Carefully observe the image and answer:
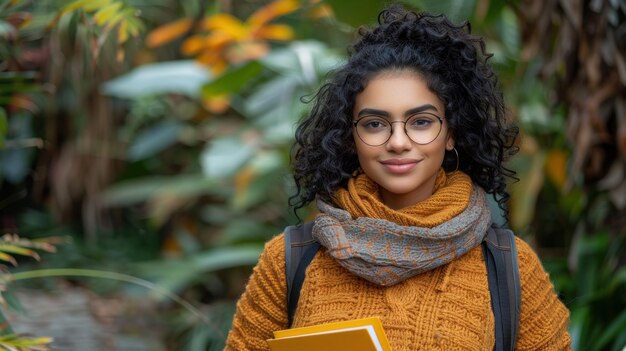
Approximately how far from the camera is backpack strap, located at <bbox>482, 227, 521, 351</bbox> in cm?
221

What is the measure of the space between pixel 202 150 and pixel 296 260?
16.0 ft

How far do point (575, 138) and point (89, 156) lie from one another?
3.58 m

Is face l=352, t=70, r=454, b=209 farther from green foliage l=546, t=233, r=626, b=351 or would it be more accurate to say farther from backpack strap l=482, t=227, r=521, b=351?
green foliage l=546, t=233, r=626, b=351

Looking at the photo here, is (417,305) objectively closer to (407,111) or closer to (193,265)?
(407,111)

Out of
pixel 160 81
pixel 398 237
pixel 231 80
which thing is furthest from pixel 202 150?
pixel 398 237

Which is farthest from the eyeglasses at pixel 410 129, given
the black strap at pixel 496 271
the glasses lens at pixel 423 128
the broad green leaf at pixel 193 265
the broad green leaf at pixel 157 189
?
the broad green leaf at pixel 157 189

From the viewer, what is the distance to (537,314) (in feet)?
7.37

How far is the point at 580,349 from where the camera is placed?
365 centimetres

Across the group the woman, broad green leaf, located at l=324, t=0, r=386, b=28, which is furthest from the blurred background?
the woman

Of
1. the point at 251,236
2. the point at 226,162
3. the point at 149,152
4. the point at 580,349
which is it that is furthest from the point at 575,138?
the point at 149,152

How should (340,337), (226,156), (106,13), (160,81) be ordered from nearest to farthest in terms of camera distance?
1. (340,337)
2. (106,13)
3. (226,156)
4. (160,81)

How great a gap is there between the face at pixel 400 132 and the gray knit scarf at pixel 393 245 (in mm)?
126

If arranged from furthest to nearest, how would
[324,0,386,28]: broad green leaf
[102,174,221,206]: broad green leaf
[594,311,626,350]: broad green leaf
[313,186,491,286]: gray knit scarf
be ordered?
1. [102,174,221,206]: broad green leaf
2. [324,0,386,28]: broad green leaf
3. [594,311,626,350]: broad green leaf
4. [313,186,491,286]: gray knit scarf

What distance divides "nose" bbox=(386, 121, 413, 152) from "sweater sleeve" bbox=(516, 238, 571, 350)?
1.26ft
